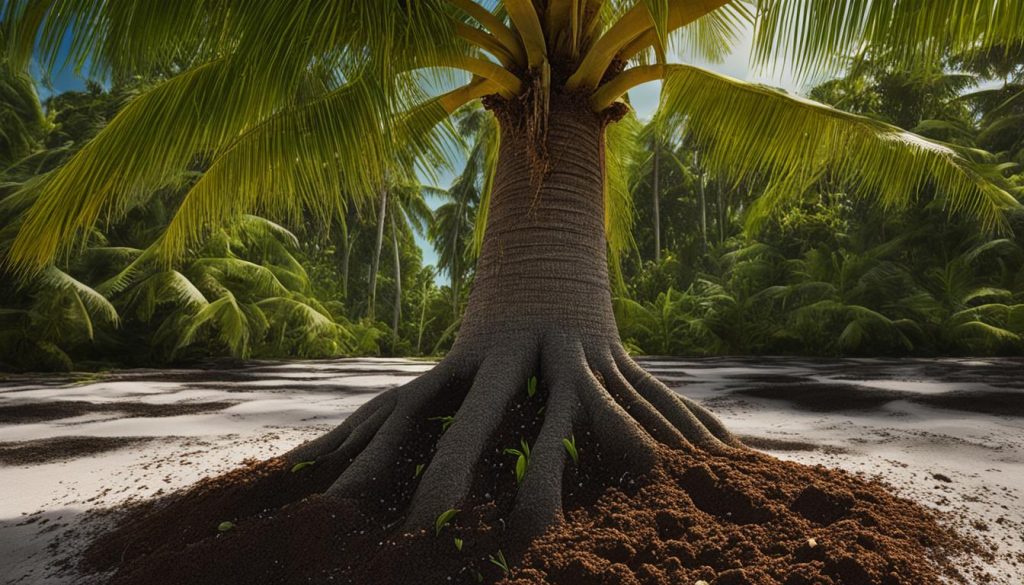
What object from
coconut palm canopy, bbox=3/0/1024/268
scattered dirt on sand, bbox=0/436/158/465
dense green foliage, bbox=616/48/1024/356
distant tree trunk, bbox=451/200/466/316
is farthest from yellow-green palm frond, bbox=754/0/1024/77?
distant tree trunk, bbox=451/200/466/316

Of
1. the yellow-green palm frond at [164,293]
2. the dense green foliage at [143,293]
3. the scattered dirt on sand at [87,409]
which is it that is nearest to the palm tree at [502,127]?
the scattered dirt on sand at [87,409]

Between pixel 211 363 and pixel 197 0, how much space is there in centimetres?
1226

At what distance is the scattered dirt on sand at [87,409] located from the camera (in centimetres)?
488

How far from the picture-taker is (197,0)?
187cm

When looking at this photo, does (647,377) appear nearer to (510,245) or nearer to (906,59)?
(510,245)

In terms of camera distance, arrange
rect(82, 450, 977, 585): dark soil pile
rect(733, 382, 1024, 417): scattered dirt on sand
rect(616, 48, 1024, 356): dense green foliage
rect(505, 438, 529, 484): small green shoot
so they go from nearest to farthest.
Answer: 1. rect(82, 450, 977, 585): dark soil pile
2. rect(505, 438, 529, 484): small green shoot
3. rect(733, 382, 1024, 417): scattered dirt on sand
4. rect(616, 48, 1024, 356): dense green foliage

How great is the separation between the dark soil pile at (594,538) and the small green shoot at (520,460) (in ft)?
0.19

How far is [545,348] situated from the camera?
8.15 feet

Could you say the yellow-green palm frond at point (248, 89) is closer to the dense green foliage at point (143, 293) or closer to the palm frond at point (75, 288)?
the dense green foliage at point (143, 293)

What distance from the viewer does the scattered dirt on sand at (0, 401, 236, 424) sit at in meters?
4.88

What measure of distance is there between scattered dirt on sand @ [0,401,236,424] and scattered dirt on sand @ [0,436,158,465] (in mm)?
1005

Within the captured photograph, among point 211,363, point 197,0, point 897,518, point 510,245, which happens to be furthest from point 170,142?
point 211,363

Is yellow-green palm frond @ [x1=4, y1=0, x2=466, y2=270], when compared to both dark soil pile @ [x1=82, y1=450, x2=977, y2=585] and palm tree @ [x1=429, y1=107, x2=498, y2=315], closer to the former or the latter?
dark soil pile @ [x1=82, y1=450, x2=977, y2=585]

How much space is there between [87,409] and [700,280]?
15.9 metres
